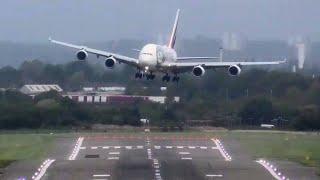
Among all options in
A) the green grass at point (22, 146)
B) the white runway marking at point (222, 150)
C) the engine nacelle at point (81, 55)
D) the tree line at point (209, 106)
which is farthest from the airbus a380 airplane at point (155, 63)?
the tree line at point (209, 106)

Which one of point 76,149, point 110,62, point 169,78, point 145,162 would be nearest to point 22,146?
point 76,149

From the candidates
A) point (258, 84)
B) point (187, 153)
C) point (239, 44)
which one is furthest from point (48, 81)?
point (187, 153)

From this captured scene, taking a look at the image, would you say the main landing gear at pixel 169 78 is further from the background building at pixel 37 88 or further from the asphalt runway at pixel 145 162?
the background building at pixel 37 88

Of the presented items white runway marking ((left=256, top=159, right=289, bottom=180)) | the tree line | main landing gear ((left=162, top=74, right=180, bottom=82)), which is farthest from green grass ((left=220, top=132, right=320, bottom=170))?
the tree line

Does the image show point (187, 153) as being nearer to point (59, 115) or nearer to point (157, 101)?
point (59, 115)

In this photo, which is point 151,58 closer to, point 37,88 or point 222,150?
point 222,150

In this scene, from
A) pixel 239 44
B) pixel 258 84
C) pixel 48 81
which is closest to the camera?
pixel 258 84
